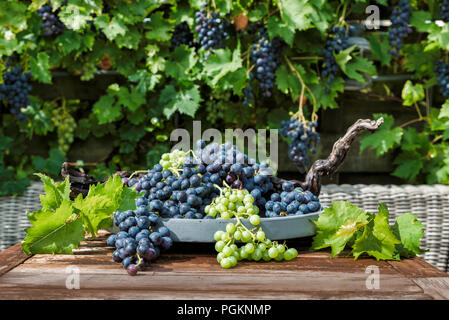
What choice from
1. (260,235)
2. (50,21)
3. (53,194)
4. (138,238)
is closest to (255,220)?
(260,235)

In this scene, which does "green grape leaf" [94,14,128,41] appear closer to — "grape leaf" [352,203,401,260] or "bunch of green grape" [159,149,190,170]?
"bunch of green grape" [159,149,190,170]

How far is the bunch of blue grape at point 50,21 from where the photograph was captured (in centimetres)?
230

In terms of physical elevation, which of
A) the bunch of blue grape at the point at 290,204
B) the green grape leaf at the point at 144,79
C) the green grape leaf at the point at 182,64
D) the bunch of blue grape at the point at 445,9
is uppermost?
the bunch of blue grape at the point at 445,9

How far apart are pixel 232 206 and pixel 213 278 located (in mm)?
223

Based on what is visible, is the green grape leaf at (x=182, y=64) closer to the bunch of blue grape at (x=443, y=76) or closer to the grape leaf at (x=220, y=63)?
the grape leaf at (x=220, y=63)

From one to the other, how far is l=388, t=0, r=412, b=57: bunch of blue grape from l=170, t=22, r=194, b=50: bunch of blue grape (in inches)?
43.6

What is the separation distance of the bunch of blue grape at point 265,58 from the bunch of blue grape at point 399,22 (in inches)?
25.4

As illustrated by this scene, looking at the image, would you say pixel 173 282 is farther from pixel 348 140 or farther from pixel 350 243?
pixel 348 140

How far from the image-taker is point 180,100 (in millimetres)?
2436

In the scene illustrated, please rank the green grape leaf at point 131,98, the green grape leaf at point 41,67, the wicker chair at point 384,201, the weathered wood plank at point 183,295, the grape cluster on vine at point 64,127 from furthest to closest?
the grape cluster on vine at point 64,127
the green grape leaf at point 131,98
the green grape leaf at point 41,67
the wicker chair at point 384,201
the weathered wood plank at point 183,295

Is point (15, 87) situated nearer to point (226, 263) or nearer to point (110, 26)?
point (110, 26)

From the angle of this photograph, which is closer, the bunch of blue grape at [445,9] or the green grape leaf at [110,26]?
the green grape leaf at [110,26]

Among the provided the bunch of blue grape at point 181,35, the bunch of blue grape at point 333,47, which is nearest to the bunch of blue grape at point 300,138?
the bunch of blue grape at point 333,47
